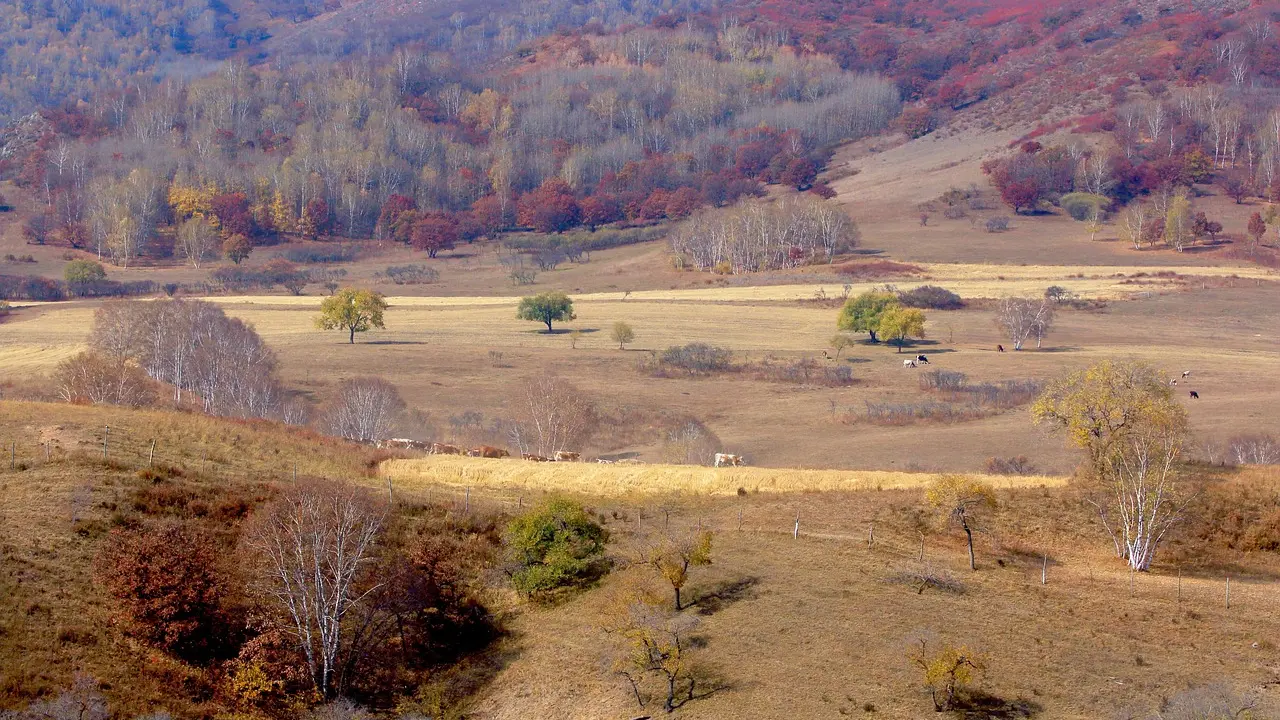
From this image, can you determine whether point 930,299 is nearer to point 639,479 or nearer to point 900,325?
point 900,325

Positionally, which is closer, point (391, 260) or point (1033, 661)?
point (1033, 661)

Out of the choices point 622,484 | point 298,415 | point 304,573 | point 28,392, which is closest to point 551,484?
point 622,484

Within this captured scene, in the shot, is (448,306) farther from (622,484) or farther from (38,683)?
(38,683)

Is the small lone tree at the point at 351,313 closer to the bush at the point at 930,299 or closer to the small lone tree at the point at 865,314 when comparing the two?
the small lone tree at the point at 865,314

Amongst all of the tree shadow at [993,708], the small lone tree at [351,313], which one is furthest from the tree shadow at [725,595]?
the small lone tree at [351,313]

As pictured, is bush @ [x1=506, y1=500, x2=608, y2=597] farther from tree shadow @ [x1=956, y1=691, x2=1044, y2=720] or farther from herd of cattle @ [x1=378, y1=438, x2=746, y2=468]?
herd of cattle @ [x1=378, y1=438, x2=746, y2=468]
